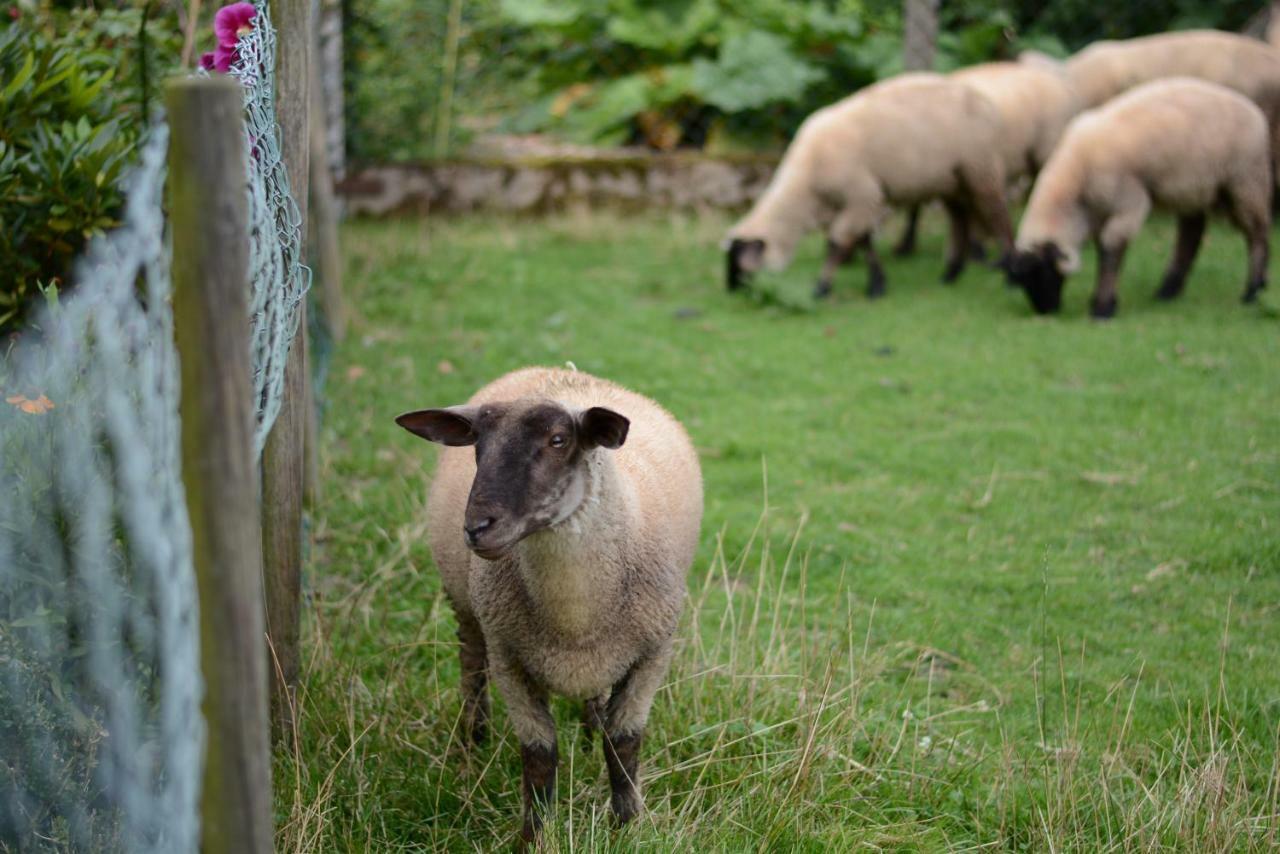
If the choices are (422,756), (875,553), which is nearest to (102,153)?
(422,756)

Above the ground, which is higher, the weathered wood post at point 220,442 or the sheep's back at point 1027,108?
the sheep's back at point 1027,108

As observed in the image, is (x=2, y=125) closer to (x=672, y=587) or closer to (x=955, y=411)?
(x=672, y=587)

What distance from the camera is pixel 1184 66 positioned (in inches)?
400

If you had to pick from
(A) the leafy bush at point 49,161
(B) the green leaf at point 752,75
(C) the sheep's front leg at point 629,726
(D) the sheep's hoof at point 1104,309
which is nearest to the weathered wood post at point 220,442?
(C) the sheep's front leg at point 629,726

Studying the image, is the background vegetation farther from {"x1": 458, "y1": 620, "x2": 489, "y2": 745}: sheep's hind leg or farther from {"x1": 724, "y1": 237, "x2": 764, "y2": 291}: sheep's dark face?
{"x1": 458, "y1": 620, "x2": 489, "y2": 745}: sheep's hind leg

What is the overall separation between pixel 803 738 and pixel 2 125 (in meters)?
3.32

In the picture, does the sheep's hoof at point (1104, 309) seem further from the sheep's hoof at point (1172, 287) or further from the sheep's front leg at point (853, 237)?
the sheep's front leg at point (853, 237)

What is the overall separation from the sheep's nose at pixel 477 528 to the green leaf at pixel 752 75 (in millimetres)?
9887

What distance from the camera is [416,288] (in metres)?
8.98

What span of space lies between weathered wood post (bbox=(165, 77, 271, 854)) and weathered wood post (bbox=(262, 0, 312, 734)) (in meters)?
1.44

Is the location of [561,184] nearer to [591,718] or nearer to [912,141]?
[912,141]

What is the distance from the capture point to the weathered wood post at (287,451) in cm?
317

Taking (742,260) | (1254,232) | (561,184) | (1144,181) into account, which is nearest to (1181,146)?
(1144,181)

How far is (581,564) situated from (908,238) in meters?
8.25
